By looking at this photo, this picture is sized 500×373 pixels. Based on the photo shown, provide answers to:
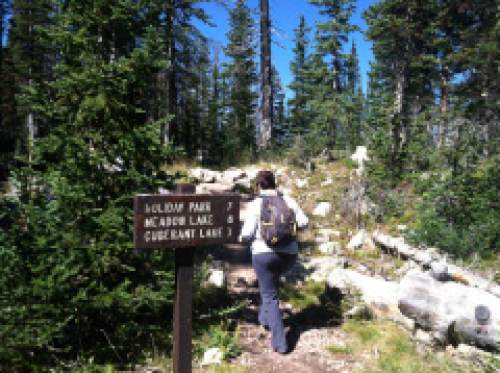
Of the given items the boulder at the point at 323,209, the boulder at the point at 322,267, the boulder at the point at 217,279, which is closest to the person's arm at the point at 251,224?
the boulder at the point at 217,279

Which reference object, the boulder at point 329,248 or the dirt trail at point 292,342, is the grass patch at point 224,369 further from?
the boulder at point 329,248

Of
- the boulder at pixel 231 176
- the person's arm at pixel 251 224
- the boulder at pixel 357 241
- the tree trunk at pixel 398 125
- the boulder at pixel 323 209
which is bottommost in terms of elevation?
the boulder at pixel 357 241

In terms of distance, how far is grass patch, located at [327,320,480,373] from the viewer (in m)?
4.51

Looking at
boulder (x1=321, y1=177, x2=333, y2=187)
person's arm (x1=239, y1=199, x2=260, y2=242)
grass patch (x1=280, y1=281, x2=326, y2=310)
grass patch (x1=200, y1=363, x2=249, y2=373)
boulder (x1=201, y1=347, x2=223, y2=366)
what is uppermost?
boulder (x1=321, y1=177, x2=333, y2=187)

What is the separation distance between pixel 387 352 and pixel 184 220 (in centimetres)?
Result: 312

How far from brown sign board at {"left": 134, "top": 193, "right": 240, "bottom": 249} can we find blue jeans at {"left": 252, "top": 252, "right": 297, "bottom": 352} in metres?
1.25

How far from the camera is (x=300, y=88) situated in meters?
38.8

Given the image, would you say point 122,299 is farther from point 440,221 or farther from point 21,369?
point 440,221

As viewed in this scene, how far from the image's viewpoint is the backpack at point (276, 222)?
15.5ft

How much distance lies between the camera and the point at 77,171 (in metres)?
4.33

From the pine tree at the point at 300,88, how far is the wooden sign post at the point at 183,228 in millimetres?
33708

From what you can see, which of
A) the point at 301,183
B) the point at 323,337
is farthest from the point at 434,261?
the point at 301,183

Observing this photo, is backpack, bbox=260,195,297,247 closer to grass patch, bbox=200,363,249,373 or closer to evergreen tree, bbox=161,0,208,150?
grass patch, bbox=200,363,249,373

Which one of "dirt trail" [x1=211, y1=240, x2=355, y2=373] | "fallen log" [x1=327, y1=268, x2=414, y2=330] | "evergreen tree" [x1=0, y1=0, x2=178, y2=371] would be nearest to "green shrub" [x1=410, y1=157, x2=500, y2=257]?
"fallen log" [x1=327, y1=268, x2=414, y2=330]
